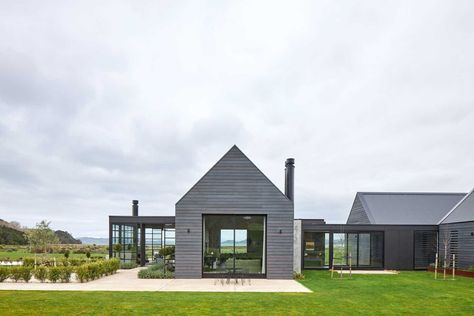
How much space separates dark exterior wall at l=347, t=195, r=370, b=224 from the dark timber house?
210 millimetres

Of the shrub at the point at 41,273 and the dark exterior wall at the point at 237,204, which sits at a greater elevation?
the dark exterior wall at the point at 237,204

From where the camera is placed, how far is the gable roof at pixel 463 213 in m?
20.6

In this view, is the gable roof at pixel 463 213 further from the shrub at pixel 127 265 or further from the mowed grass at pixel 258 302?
the shrub at pixel 127 265

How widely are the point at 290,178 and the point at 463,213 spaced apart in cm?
1097

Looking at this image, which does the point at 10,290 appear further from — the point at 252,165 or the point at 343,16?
→ the point at 343,16

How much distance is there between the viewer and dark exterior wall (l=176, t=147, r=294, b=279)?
57.6 ft

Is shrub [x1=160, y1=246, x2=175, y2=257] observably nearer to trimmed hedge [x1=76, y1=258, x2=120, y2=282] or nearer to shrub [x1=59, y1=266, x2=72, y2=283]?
trimmed hedge [x1=76, y1=258, x2=120, y2=282]

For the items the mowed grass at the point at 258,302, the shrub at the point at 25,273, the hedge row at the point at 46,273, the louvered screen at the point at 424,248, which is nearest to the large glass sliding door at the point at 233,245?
the mowed grass at the point at 258,302

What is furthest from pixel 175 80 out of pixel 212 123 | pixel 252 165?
pixel 252 165

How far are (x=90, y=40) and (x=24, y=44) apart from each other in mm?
2679

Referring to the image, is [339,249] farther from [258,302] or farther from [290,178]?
[258,302]

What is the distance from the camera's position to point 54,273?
52.5ft

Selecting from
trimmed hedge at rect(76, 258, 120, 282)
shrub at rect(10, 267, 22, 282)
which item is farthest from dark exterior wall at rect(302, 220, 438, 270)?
shrub at rect(10, 267, 22, 282)

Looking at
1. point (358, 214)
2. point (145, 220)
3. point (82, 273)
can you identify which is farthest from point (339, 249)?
point (82, 273)
